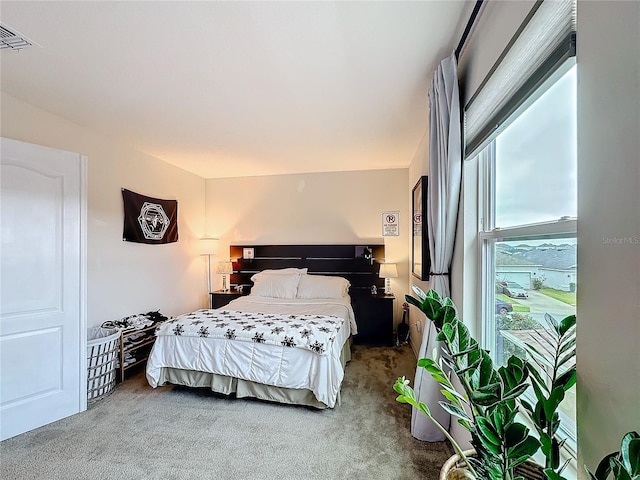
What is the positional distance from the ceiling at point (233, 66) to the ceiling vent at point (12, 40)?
42mm

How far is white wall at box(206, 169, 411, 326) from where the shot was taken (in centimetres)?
446

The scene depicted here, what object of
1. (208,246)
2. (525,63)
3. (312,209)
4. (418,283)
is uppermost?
(525,63)

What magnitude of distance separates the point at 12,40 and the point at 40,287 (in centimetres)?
163

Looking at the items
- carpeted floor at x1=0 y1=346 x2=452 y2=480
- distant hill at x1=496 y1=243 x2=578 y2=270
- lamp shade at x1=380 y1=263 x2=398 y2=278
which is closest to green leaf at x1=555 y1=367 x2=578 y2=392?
distant hill at x1=496 y1=243 x2=578 y2=270

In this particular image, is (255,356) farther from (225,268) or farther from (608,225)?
(225,268)

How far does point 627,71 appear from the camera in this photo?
2.07 ft

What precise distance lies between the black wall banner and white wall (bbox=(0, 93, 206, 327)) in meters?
0.08

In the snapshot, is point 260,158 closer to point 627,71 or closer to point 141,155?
point 141,155

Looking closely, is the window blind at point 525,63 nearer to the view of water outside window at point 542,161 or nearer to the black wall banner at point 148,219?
the view of water outside window at point 542,161

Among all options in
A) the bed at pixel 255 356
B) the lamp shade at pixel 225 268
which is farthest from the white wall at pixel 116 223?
the bed at pixel 255 356

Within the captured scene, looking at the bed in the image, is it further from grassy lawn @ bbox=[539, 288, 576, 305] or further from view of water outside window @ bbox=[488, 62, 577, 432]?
grassy lawn @ bbox=[539, 288, 576, 305]

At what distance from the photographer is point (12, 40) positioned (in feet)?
5.52

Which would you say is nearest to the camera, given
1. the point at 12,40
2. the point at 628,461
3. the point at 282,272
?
the point at 628,461

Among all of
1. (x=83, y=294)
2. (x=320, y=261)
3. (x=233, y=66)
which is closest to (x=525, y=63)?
(x=233, y=66)
